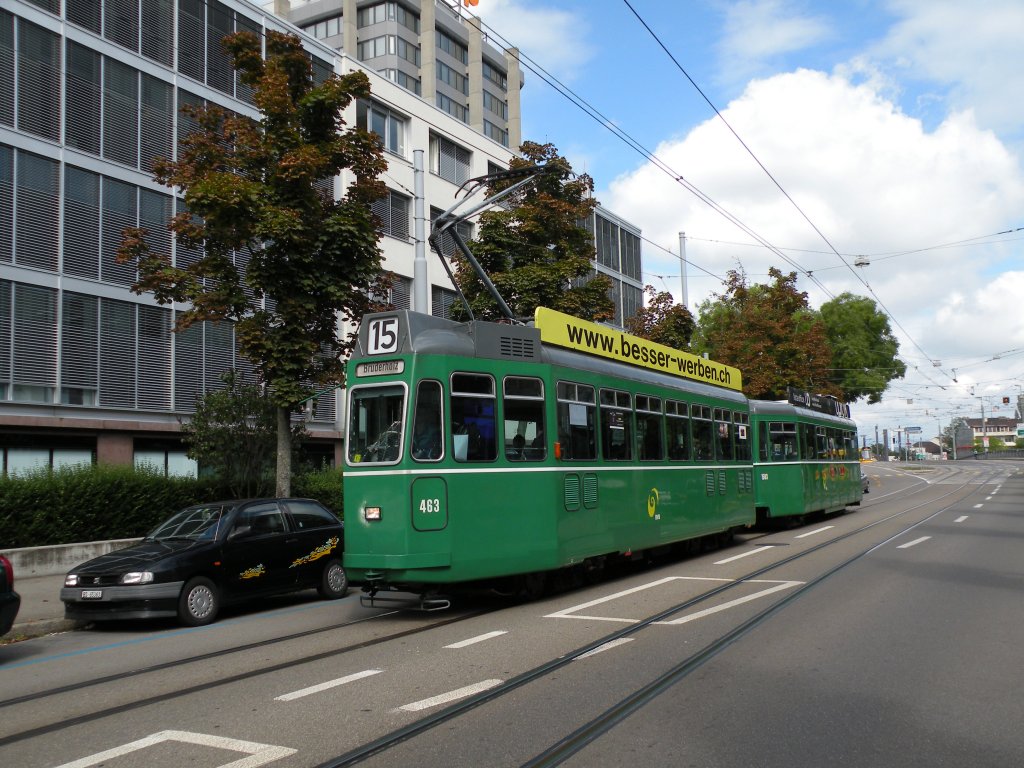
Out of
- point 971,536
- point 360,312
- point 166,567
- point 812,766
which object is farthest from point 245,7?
point 812,766

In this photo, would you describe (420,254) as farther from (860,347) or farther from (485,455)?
(860,347)

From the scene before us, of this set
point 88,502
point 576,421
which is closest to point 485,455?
point 576,421

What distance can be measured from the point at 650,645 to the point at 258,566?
18.5ft

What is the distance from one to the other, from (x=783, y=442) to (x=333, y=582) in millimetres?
13814

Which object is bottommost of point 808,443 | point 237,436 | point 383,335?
point 808,443

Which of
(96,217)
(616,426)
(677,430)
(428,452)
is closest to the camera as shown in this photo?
(428,452)

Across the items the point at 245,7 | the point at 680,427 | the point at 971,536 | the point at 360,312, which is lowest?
the point at 971,536

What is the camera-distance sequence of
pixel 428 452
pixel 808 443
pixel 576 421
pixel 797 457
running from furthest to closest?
pixel 808 443
pixel 797 457
pixel 576 421
pixel 428 452

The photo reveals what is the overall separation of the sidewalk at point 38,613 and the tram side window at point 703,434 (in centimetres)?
1011

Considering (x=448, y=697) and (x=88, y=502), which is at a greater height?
(x=88, y=502)

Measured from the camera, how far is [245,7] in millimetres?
26484

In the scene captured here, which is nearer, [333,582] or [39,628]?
[39,628]

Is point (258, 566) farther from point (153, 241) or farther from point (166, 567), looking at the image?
point (153, 241)

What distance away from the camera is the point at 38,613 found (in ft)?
37.1
